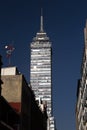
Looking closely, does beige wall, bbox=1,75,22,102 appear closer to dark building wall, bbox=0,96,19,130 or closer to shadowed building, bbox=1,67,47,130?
shadowed building, bbox=1,67,47,130

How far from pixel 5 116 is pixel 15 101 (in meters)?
13.8

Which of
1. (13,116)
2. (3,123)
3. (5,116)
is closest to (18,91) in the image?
(13,116)

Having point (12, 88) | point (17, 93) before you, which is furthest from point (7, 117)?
point (12, 88)

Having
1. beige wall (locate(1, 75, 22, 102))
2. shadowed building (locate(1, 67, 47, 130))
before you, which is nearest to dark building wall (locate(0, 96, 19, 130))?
shadowed building (locate(1, 67, 47, 130))

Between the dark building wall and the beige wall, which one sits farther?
the beige wall

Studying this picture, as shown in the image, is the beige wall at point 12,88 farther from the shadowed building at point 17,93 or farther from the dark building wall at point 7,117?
the dark building wall at point 7,117

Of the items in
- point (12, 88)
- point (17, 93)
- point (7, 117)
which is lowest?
point (7, 117)

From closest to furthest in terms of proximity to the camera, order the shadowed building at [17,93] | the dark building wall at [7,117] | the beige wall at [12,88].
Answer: the dark building wall at [7,117]
the shadowed building at [17,93]
the beige wall at [12,88]

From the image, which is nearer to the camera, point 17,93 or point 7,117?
point 7,117

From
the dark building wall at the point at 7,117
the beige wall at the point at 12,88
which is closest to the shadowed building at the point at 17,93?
the beige wall at the point at 12,88

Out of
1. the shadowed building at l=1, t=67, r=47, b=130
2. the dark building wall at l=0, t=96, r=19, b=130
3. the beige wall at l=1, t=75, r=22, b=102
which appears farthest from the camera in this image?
the beige wall at l=1, t=75, r=22, b=102

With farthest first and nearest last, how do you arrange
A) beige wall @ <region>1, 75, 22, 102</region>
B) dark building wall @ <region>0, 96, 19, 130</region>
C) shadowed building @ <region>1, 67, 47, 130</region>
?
beige wall @ <region>1, 75, 22, 102</region> → shadowed building @ <region>1, 67, 47, 130</region> → dark building wall @ <region>0, 96, 19, 130</region>

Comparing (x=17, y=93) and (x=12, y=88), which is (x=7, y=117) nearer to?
(x=17, y=93)

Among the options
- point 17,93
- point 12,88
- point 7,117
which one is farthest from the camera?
point 12,88
